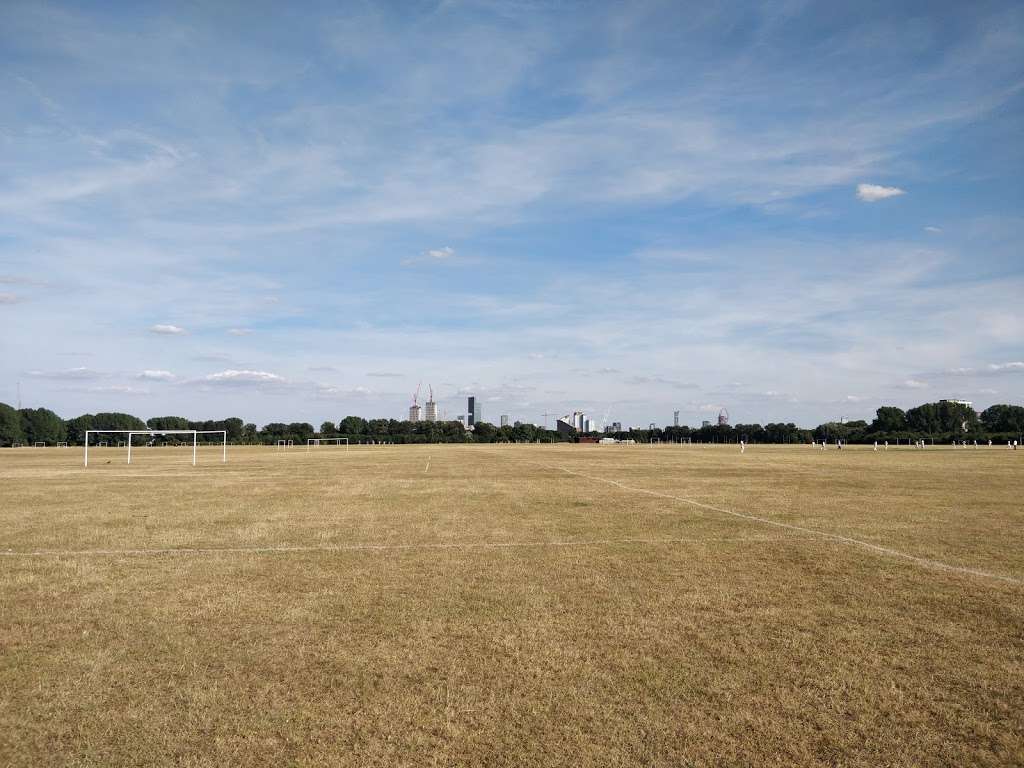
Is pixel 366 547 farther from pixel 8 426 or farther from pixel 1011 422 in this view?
pixel 1011 422

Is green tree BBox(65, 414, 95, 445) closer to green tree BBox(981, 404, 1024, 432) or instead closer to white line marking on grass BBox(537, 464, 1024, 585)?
white line marking on grass BBox(537, 464, 1024, 585)

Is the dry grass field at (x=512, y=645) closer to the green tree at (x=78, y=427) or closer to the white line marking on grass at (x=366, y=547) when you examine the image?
the white line marking on grass at (x=366, y=547)

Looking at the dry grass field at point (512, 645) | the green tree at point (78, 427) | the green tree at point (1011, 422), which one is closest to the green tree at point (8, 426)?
the green tree at point (78, 427)

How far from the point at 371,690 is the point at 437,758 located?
141 centimetres

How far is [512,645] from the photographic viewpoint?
746 cm

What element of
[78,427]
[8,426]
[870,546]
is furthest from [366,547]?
[78,427]

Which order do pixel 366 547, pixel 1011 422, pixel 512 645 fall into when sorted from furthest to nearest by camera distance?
pixel 1011 422, pixel 366 547, pixel 512 645

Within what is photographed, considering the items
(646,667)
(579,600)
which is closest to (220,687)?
(646,667)

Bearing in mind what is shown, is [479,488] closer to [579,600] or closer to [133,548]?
[133,548]

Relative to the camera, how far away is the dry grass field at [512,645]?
17.3 feet

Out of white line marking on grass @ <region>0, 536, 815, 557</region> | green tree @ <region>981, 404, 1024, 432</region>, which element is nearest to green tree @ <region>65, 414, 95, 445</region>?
white line marking on grass @ <region>0, 536, 815, 557</region>

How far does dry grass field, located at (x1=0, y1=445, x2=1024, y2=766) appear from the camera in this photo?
527 centimetres

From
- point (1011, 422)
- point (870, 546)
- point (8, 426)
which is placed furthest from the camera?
point (1011, 422)

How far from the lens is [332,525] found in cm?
1700
